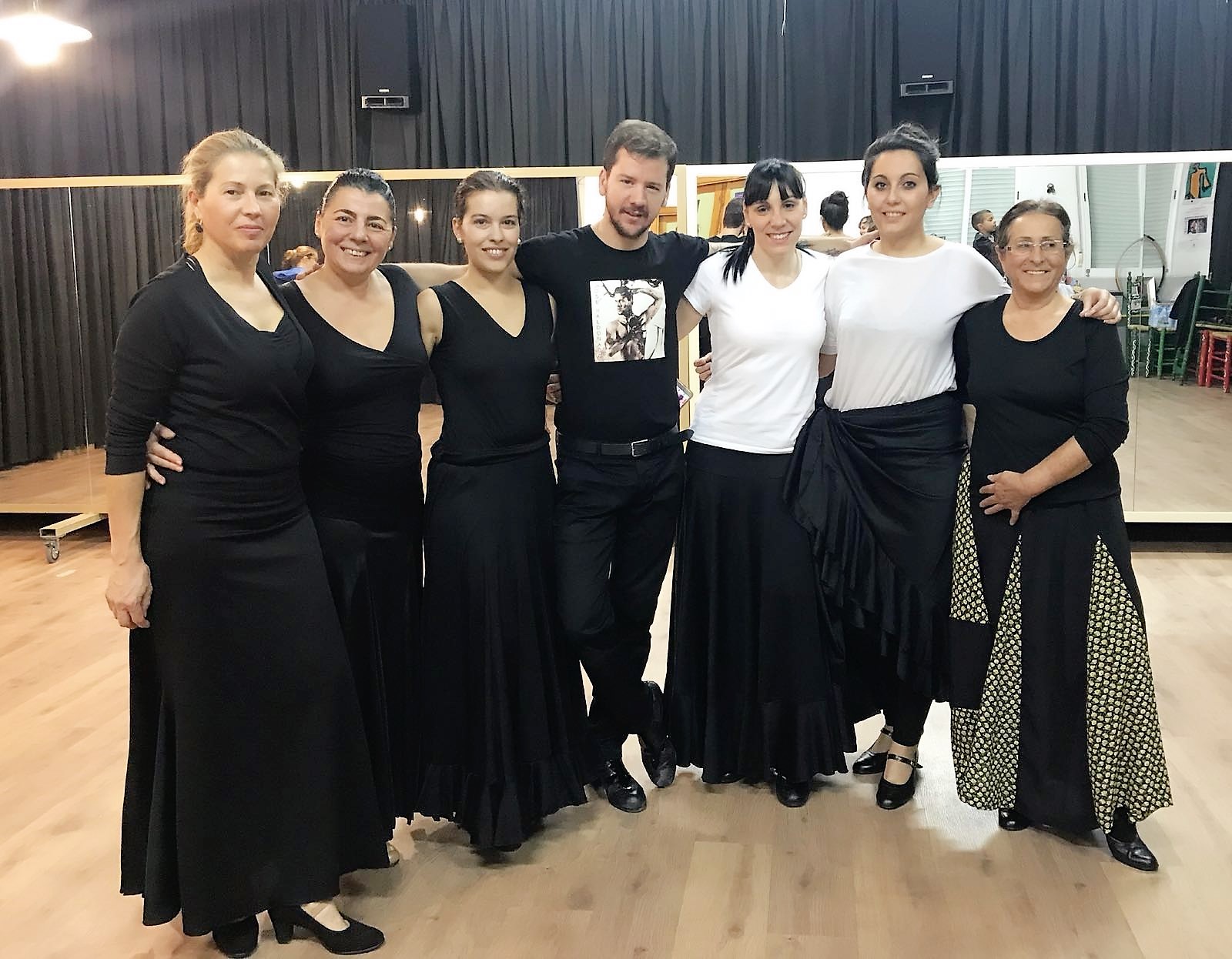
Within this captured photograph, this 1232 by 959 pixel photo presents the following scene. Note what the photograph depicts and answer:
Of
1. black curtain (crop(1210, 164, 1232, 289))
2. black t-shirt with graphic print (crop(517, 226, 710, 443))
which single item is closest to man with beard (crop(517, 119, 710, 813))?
black t-shirt with graphic print (crop(517, 226, 710, 443))

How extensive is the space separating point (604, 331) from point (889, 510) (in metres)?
0.79

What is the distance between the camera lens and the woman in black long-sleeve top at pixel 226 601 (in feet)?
6.06

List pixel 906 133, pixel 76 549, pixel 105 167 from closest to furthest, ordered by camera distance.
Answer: pixel 906 133 < pixel 76 549 < pixel 105 167

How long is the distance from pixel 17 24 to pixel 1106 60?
17.5ft

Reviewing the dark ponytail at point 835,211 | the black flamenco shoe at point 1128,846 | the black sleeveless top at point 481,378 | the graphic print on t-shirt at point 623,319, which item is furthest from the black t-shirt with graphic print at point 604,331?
the dark ponytail at point 835,211

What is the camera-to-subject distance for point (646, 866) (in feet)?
7.86

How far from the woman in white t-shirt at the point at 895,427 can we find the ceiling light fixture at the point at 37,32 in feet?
14.5

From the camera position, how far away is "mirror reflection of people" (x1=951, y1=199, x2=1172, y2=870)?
7.43 ft

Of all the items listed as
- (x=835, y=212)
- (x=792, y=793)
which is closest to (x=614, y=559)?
(x=792, y=793)

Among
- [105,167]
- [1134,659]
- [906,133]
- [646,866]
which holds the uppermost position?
[105,167]

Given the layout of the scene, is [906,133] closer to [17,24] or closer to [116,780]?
[116,780]

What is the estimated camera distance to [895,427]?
247 centimetres

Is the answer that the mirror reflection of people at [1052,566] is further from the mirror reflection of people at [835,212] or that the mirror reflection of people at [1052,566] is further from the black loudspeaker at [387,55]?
the black loudspeaker at [387,55]

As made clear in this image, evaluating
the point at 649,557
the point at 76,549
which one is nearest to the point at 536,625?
the point at 649,557
